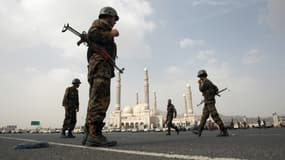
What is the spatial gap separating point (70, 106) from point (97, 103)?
19.1ft

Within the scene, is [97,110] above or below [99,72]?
below

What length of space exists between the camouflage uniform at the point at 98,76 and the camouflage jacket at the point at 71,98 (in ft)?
17.6

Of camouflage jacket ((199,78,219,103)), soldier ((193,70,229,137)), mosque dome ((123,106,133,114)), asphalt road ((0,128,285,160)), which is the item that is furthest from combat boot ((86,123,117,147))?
mosque dome ((123,106,133,114))

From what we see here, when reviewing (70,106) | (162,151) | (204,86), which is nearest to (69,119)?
(70,106)

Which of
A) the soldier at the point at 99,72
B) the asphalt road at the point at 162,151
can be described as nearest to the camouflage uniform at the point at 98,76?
the soldier at the point at 99,72

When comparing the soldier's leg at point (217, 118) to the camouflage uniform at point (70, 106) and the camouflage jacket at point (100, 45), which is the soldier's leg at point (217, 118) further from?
the camouflage uniform at point (70, 106)

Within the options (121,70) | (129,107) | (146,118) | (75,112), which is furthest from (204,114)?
(129,107)

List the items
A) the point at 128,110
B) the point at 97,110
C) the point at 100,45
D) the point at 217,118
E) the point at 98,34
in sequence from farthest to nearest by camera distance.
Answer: the point at 128,110, the point at 217,118, the point at 100,45, the point at 98,34, the point at 97,110

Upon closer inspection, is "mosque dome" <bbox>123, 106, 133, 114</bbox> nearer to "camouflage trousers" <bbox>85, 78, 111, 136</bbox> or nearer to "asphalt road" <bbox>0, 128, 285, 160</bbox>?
"asphalt road" <bbox>0, 128, 285, 160</bbox>

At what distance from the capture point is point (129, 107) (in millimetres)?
91562

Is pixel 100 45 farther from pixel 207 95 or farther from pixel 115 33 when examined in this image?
pixel 207 95

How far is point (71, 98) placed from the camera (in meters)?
9.88

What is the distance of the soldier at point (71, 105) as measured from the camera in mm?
9773

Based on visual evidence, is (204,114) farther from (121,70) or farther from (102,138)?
(102,138)
